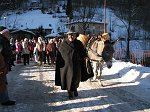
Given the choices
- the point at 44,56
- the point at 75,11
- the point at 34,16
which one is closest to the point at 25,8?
the point at 34,16

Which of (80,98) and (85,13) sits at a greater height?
(85,13)

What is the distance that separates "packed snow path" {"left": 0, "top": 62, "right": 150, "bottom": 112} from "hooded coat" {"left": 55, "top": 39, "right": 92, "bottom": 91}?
0.48m

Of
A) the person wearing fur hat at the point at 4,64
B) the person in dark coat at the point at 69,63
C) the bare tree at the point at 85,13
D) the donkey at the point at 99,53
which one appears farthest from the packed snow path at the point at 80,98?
the bare tree at the point at 85,13

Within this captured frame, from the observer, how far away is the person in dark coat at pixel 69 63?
1120 centimetres

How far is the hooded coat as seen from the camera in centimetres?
1120

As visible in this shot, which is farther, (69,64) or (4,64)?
(69,64)

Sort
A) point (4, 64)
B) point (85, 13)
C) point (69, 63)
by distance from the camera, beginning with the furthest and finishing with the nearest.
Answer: point (85, 13)
point (69, 63)
point (4, 64)

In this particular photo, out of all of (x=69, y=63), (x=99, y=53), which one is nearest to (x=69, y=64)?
(x=69, y=63)

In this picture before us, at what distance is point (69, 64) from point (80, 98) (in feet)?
3.41

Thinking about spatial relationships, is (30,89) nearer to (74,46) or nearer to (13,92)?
(13,92)

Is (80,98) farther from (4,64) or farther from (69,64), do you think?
(4,64)

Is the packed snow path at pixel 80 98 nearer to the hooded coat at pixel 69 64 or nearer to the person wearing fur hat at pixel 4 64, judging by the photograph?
the person wearing fur hat at pixel 4 64

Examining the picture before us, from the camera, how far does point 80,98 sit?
451 inches

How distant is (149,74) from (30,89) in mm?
4609
